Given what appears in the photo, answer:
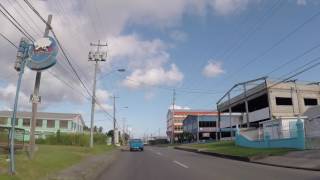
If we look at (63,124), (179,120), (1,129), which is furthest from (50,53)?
(179,120)

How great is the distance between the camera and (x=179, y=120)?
17812 centimetres

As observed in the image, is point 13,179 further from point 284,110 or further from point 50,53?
point 284,110

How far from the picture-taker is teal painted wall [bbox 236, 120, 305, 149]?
30.8m

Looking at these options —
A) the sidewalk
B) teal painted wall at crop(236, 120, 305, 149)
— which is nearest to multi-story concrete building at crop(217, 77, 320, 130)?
teal painted wall at crop(236, 120, 305, 149)

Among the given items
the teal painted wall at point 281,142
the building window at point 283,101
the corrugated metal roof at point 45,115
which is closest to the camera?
the teal painted wall at point 281,142

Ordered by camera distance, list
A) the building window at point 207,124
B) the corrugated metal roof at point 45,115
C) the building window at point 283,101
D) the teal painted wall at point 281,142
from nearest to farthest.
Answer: the teal painted wall at point 281,142, the building window at point 283,101, the corrugated metal roof at point 45,115, the building window at point 207,124

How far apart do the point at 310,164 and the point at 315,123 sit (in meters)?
11.5

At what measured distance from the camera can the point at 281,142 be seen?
34.4 m

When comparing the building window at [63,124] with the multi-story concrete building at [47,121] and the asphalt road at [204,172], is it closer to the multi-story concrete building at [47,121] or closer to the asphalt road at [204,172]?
the multi-story concrete building at [47,121]

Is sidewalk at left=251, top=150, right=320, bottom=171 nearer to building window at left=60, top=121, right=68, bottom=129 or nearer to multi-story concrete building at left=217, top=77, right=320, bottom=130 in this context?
multi-story concrete building at left=217, top=77, right=320, bottom=130

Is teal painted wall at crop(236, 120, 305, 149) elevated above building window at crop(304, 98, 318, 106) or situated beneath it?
situated beneath

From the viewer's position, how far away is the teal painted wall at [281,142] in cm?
3084

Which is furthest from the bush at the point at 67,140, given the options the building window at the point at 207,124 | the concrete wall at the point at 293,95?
the building window at the point at 207,124

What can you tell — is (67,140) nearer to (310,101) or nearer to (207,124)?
(310,101)
